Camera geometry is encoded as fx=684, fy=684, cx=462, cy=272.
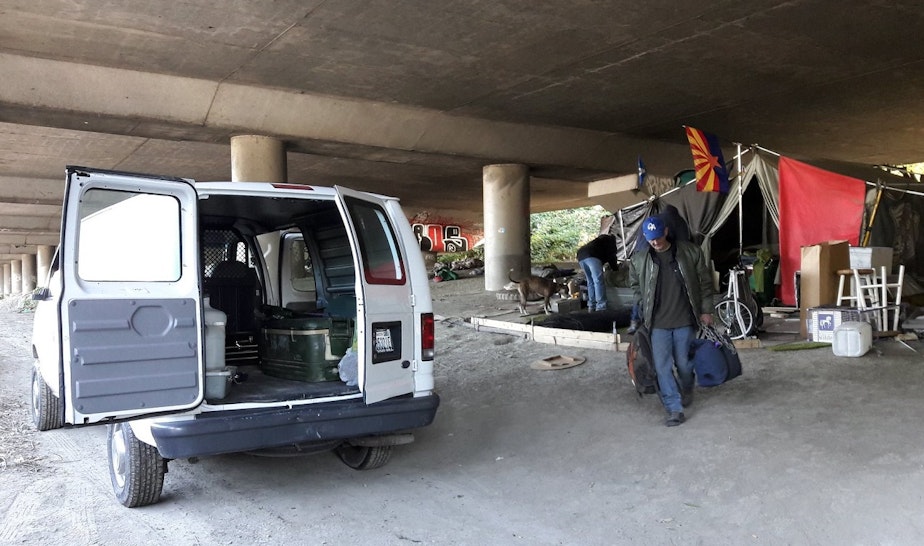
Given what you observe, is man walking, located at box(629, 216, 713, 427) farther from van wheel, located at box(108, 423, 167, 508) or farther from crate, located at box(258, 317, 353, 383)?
van wheel, located at box(108, 423, 167, 508)

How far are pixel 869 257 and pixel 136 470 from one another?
8831 millimetres

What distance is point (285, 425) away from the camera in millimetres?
4129

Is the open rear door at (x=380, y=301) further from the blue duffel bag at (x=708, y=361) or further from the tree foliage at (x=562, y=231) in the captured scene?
the tree foliage at (x=562, y=231)

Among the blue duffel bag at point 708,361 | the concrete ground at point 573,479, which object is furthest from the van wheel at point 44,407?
the blue duffel bag at point 708,361

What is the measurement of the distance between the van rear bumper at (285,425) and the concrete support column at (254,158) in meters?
10.6

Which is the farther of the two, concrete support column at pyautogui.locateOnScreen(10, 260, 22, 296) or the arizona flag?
concrete support column at pyautogui.locateOnScreen(10, 260, 22, 296)

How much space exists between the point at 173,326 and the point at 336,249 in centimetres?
→ 195

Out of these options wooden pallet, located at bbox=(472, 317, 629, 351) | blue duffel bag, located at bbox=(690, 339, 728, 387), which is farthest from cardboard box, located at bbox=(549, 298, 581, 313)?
blue duffel bag, located at bbox=(690, 339, 728, 387)

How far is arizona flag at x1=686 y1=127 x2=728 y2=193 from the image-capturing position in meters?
10.9

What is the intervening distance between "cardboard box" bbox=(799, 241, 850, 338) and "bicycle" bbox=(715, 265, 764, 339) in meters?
0.71

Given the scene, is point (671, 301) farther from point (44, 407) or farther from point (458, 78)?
point (458, 78)

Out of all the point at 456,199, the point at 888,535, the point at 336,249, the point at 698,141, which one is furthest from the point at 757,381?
the point at 456,199

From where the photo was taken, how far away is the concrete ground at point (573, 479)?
3.92 metres

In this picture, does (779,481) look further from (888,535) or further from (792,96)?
(792,96)
